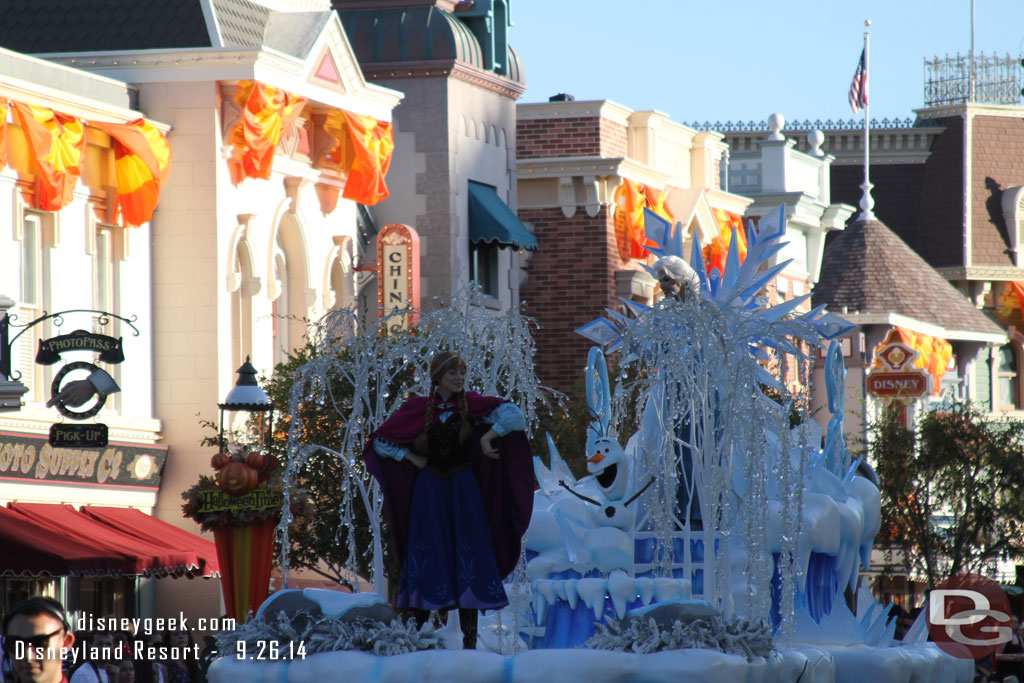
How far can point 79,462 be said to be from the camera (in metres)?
23.1

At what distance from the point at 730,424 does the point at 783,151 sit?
3053cm

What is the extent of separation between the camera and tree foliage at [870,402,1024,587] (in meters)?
29.7

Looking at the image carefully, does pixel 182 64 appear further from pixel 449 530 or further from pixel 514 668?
pixel 514 668

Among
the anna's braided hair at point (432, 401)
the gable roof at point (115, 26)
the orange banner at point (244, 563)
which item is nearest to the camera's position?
the anna's braided hair at point (432, 401)

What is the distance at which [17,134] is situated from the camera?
2203 centimetres

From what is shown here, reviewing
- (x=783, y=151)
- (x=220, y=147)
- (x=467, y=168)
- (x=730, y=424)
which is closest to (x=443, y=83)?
(x=467, y=168)

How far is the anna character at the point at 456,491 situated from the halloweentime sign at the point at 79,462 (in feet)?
37.7

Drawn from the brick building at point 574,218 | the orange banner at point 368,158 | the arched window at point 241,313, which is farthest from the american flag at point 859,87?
the arched window at point 241,313

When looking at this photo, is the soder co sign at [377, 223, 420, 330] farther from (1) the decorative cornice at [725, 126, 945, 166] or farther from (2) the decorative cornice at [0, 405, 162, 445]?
(1) the decorative cornice at [725, 126, 945, 166]

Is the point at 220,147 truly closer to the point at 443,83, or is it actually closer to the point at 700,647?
the point at 443,83

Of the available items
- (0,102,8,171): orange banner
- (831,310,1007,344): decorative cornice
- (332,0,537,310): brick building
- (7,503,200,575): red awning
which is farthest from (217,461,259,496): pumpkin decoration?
(831,310,1007,344): decorative cornice

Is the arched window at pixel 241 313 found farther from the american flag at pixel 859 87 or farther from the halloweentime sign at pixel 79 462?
the american flag at pixel 859 87

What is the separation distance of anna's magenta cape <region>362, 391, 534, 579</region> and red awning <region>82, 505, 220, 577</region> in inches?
518

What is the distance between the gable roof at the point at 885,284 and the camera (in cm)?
4350
